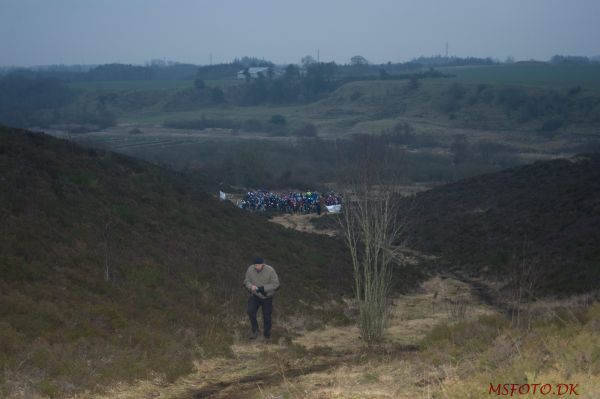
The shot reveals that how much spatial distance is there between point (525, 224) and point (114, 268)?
20.5 m

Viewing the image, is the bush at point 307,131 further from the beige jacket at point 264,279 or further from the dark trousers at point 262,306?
the beige jacket at point 264,279

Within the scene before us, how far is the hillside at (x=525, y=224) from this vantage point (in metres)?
21.7

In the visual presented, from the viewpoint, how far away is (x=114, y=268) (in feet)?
48.2

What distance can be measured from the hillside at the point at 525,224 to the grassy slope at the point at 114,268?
585 cm

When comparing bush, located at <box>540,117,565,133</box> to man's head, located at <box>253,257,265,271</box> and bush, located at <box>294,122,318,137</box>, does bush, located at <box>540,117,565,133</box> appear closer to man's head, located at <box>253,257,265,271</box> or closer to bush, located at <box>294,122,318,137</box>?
bush, located at <box>294,122,318,137</box>

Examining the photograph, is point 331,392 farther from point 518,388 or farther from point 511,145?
point 511,145

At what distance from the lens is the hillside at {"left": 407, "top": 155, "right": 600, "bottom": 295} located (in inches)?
854

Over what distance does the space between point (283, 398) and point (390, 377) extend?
181 cm

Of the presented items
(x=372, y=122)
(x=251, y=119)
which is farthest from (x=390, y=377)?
(x=251, y=119)

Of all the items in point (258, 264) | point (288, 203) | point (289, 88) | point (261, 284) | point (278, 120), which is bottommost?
point (288, 203)

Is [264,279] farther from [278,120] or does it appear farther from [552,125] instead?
[278,120]

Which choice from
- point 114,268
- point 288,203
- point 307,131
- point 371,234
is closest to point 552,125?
point 307,131

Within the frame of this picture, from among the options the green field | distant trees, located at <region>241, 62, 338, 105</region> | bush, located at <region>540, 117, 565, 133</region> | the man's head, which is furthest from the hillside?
distant trees, located at <region>241, 62, 338, 105</region>

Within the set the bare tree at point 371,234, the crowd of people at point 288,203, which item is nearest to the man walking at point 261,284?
the bare tree at point 371,234
